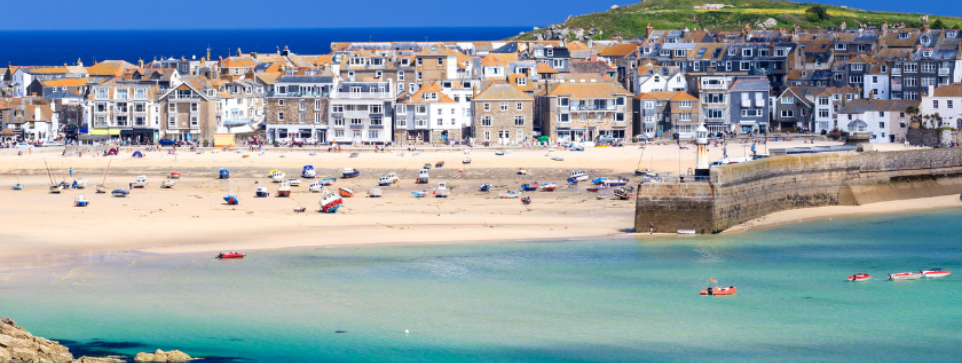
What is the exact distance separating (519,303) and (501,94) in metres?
43.9

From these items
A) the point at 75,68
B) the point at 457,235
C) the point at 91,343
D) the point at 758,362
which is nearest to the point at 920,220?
the point at 457,235

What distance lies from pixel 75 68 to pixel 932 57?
73420mm

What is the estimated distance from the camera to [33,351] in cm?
2822

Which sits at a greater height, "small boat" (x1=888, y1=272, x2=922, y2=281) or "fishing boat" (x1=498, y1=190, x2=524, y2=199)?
"fishing boat" (x1=498, y1=190, x2=524, y2=199)

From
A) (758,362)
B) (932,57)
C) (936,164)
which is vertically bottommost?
(758,362)

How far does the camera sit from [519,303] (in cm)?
3512

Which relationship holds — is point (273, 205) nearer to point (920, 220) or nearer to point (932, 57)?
point (920, 220)

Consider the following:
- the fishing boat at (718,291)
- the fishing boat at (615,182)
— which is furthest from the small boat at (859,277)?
the fishing boat at (615,182)

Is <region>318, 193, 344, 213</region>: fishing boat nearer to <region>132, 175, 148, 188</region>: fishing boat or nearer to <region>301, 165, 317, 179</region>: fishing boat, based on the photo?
<region>301, 165, 317, 179</region>: fishing boat

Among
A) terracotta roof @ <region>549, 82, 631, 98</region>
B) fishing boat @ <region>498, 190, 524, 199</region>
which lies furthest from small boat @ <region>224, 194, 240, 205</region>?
terracotta roof @ <region>549, 82, 631, 98</region>

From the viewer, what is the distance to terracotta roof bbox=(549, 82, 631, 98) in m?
80.2

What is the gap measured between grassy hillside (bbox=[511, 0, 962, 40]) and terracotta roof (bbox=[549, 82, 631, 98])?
5895cm

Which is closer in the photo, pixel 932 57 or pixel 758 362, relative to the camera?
pixel 758 362

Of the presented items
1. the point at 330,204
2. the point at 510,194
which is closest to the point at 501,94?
the point at 510,194
